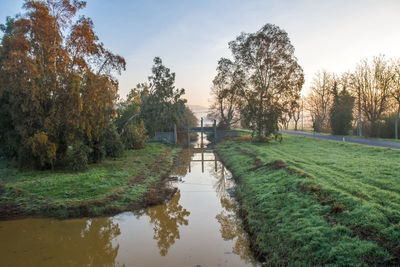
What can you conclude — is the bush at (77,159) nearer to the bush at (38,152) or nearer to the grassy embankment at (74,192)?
the grassy embankment at (74,192)

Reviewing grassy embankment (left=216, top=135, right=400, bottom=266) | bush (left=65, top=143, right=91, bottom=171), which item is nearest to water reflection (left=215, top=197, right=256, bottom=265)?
grassy embankment (left=216, top=135, right=400, bottom=266)

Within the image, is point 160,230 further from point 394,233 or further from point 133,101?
point 133,101

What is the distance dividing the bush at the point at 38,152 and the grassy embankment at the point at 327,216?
892 centimetres

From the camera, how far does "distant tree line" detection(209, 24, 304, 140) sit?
81.3 feet

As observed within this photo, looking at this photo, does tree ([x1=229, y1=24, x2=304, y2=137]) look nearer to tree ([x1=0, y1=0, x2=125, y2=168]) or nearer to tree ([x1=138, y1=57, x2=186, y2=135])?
tree ([x1=138, y1=57, x2=186, y2=135])

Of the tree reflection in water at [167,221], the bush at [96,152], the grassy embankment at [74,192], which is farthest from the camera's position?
the bush at [96,152]

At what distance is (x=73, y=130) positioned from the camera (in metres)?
12.9

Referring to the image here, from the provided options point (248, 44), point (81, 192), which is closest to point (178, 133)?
point (248, 44)

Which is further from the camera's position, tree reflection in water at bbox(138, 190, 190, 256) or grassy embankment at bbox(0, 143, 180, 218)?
grassy embankment at bbox(0, 143, 180, 218)

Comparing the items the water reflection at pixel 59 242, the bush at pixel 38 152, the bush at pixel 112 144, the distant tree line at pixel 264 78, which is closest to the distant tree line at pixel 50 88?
the bush at pixel 38 152

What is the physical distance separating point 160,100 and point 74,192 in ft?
62.1

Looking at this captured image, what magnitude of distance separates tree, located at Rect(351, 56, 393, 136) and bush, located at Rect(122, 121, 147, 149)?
79.0 ft

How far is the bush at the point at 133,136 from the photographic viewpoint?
2285cm

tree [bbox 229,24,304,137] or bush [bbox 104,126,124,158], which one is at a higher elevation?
tree [bbox 229,24,304,137]
